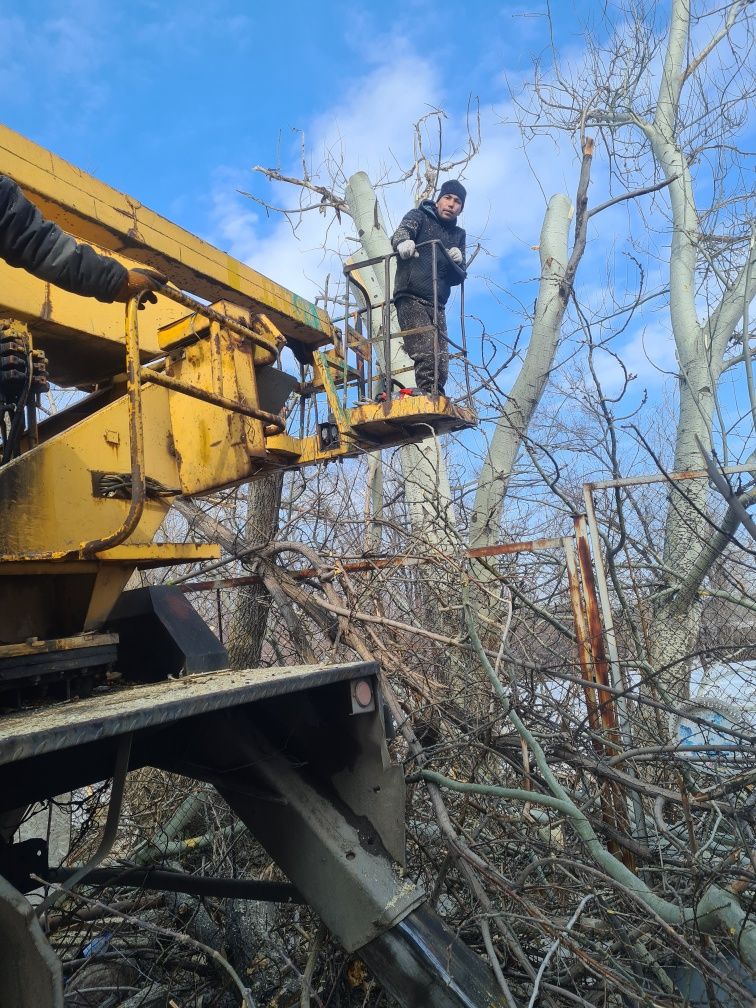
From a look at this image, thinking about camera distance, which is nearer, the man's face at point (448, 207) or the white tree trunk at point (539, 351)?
the man's face at point (448, 207)

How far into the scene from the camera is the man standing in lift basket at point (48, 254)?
2.40 m

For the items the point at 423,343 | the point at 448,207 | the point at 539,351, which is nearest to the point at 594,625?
the point at 423,343

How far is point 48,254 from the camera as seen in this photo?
2492 mm

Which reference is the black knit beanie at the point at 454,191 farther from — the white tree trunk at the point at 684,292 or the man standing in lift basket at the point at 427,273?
the white tree trunk at the point at 684,292

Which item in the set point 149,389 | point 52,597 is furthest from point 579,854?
point 149,389

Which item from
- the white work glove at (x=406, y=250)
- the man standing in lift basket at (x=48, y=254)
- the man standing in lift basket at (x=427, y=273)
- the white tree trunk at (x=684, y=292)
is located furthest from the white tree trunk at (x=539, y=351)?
the man standing in lift basket at (x=48, y=254)

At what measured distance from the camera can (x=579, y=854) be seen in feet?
10.4

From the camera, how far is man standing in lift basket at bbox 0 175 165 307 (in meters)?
2.40

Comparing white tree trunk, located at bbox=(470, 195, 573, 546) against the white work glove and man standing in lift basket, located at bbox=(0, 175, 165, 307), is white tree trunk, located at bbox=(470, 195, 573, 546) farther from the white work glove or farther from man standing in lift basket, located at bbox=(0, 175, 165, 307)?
man standing in lift basket, located at bbox=(0, 175, 165, 307)

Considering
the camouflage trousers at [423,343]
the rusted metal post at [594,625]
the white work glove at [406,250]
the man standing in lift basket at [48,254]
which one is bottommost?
the rusted metal post at [594,625]

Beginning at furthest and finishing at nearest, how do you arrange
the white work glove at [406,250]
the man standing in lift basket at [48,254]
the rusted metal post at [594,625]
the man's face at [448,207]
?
the man's face at [448,207], the white work glove at [406,250], the rusted metal post at [594,625], the man standing in lift basket at [48,254]

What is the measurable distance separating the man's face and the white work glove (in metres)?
0.57

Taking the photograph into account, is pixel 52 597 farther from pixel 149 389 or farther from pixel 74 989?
pixel 74 989

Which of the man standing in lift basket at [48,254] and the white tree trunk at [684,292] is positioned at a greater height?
the white tree trunk at [684,292]
